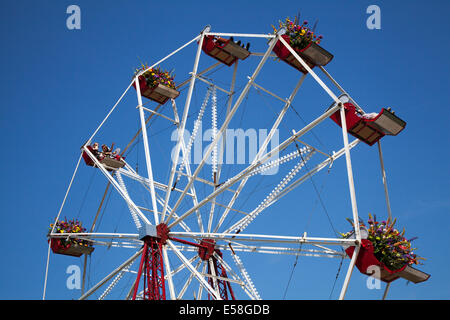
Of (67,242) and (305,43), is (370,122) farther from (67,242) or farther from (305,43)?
(67,242)

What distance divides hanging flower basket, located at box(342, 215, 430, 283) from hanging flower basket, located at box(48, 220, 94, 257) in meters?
14.5

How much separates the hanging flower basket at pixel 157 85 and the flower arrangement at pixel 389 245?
14.9m

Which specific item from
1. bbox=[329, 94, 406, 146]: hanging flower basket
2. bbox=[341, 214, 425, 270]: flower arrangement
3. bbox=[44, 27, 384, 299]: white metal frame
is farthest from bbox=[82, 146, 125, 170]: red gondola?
bbox=[341, 214, 425, 270]: flower arrangement

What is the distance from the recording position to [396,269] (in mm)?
19953

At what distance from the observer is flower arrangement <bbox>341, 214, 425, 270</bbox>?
776 inches

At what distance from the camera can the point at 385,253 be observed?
19672 millimetres

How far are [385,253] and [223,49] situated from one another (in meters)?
14.1

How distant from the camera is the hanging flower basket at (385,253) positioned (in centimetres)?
1950

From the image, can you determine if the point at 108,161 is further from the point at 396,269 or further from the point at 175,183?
the point at 396,269

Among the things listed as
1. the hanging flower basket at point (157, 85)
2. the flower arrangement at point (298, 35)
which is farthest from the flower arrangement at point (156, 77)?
the flower arrangement at point (298, 35)

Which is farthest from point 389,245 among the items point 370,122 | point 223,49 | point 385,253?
point 223,49

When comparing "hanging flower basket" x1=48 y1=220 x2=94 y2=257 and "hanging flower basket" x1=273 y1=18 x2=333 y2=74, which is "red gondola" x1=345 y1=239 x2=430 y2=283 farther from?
"hanging flower basket" x1=48 y1=220 x2=94 y2=257
